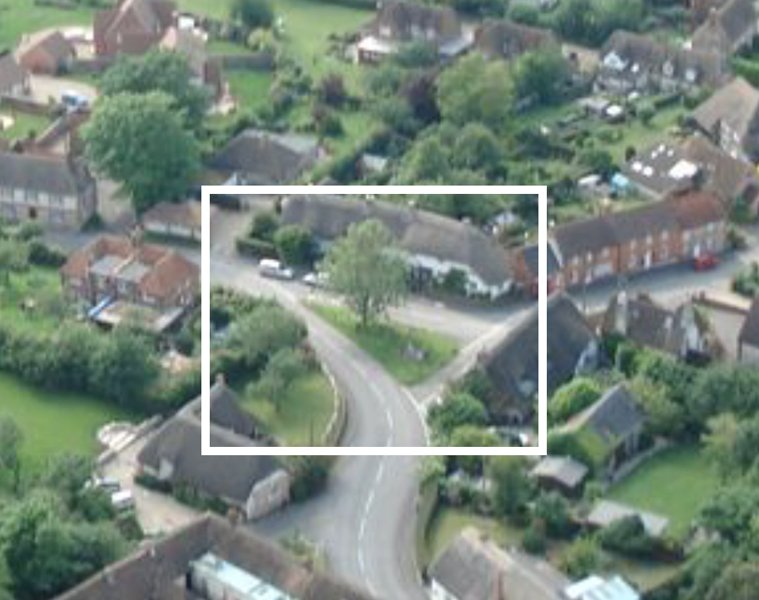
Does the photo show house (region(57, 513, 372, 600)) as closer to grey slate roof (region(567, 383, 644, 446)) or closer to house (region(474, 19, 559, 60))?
grey slate roof (region(567, 383, 644, 446))

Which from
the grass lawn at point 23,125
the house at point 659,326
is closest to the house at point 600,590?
the house at point 659,326

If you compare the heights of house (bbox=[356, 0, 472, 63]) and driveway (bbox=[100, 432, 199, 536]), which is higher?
house (bbox=[356, 0, 472, 63])

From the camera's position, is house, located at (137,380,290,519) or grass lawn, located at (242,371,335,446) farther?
grass lawn, located at (242,371,335,446)

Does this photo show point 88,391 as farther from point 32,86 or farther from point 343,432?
point 32,86

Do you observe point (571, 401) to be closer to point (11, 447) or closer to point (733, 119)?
point (11, 447)

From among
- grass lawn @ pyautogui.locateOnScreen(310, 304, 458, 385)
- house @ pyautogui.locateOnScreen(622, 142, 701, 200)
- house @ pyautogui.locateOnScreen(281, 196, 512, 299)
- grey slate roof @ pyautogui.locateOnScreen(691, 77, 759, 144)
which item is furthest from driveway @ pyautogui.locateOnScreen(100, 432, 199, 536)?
grey slate roof @ pyautogui.locateOnScreen(691, 77, 759, 144)

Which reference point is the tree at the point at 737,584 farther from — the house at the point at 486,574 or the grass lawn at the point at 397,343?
the grass lawn at the point at 397,343
